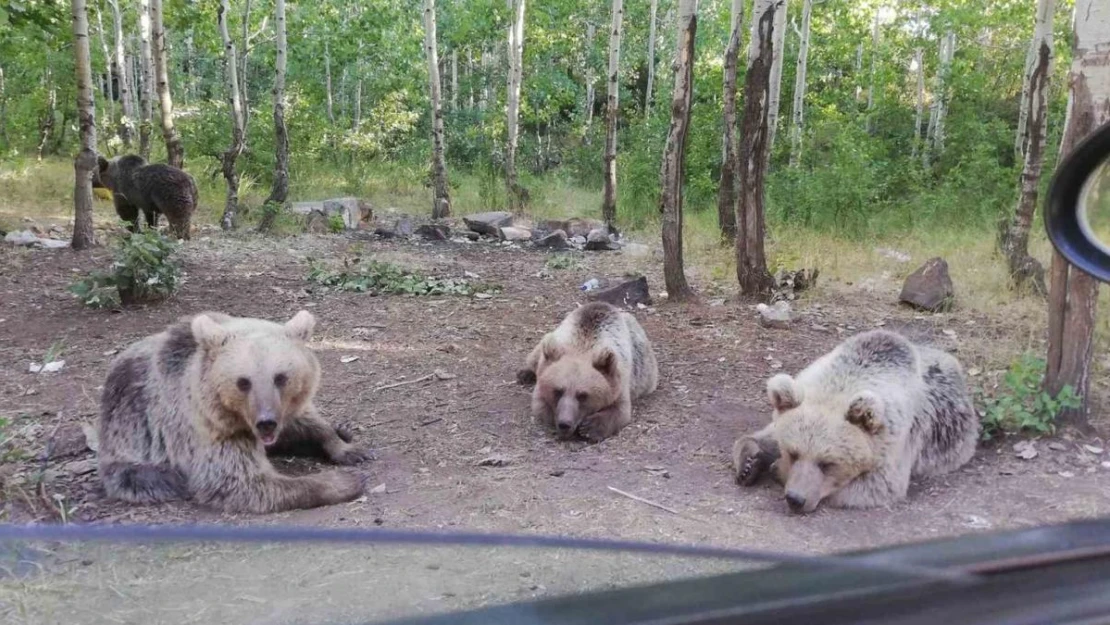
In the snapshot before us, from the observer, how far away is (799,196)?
1276 cm

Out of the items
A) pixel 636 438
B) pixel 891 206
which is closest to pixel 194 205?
pixel 636 438

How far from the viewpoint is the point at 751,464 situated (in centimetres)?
468

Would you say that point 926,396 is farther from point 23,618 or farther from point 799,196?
point 799,196

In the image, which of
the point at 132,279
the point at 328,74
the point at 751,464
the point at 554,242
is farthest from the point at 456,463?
the point at 328,74

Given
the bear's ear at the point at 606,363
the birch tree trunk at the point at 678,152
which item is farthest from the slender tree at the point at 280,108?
the bear's ear at the point at 606,363

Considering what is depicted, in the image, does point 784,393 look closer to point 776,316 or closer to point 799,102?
point 776,316

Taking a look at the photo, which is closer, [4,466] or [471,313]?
[4,466]

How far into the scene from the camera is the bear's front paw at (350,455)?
16.3 feet

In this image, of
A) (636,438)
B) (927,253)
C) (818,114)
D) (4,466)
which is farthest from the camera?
(818,114)

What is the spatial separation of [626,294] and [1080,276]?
4308mm

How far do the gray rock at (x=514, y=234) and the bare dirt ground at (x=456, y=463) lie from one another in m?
3.17

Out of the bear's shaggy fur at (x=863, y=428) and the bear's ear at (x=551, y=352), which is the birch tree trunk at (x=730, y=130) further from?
the bear's shaggy fur at (x=863, y=428)

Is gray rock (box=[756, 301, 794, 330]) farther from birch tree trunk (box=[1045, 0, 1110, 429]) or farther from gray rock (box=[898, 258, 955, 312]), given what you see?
birch tree trunk (box=[1045, 0, 1110, 429])

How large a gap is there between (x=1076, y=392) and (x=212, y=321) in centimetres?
481
